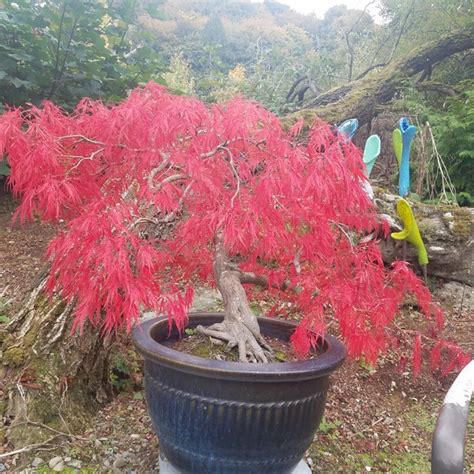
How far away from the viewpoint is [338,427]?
189 cm

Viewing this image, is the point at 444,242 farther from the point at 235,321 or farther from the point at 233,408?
the point at 233,408

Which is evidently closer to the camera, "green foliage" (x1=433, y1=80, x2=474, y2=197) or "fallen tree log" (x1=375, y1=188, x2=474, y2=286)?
"fallen tree log" (x1=375, y1=188, x2=474, y2=286)

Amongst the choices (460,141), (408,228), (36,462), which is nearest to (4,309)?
(36,462)

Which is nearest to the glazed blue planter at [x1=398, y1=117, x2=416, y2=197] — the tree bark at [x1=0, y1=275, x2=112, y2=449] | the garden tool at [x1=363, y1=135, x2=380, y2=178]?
the garden tool at [x1=363, y1=135, x2=380, y2=178]

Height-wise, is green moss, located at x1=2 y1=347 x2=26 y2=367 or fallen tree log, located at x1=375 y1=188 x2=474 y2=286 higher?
fallen tree log, located at x1=375 y1=188 x2=474 y2=286

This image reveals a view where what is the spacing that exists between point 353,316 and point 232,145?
62 cm

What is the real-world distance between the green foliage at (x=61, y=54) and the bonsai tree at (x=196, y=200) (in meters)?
1.73

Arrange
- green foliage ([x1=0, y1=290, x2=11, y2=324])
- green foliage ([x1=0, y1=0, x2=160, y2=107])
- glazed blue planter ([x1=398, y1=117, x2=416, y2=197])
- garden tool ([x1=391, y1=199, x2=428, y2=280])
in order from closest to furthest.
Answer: green foliage ([x1=0, y1=290, x2=11, y2=324]), garden tool ([x1=391, y1=199, x2=428, y2=280]), green foliage ([x1=0, y1=0, x2=160, y2=107]), glazed blue planter ([x1=398, y1=117, x2=416, y2=197])

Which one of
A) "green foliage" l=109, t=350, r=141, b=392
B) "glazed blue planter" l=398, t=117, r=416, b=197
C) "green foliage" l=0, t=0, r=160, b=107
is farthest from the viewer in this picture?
"glazed blue planter" l=398, t=117, r=416, b=197

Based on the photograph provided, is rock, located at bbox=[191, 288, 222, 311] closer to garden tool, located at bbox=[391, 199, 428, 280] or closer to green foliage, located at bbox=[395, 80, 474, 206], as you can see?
garden tool, located at bbox=[391, 199, 428, 280]

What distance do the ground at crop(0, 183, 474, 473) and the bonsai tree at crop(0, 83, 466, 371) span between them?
479mm

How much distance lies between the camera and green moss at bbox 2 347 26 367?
164cm

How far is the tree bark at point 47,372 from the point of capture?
1.54 m

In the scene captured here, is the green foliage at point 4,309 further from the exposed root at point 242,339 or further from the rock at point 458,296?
the rock at point 458,296
